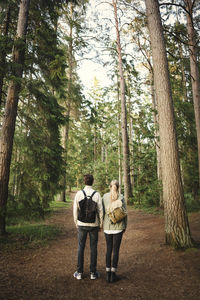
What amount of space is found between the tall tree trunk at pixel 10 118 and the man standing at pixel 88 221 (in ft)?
11.2

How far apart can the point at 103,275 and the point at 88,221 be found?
1319 millimetres

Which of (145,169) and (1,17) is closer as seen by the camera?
(1,17)

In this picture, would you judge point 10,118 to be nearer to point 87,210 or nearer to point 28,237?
point 28,237

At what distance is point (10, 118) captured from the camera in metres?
6.74

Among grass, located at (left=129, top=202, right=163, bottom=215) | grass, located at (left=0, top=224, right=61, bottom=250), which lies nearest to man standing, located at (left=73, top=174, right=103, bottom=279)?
grass, located at (left=0, top=224, right=61, bottom=250)

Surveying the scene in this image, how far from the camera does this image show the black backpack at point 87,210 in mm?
3744

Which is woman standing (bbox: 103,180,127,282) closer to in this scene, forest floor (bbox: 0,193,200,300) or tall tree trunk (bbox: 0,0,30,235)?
forest floor (bbox: 0,193,200,300)

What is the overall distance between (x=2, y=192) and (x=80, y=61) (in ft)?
45.8

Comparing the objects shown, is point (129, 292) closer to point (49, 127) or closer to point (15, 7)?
point (49, 127)

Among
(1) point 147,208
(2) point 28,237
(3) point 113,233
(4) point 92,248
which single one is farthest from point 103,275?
(1) point 147,208

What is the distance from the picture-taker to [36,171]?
7238 millimetres

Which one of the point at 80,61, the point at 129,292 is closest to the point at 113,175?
the point at 80,61

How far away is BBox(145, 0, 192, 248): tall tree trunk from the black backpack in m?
2.43

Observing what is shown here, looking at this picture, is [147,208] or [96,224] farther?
[147,208]
